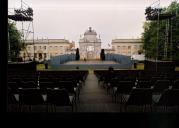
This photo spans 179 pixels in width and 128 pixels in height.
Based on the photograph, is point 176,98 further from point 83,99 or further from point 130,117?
point 83,99

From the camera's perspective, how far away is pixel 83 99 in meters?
9.90

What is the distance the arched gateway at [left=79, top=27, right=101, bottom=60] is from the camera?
204 feet

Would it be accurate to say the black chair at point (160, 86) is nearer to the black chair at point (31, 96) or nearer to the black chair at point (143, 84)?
the black chair at point (143, 84)

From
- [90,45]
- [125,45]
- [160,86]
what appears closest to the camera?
[160,86]

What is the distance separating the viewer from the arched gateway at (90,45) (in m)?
62.1

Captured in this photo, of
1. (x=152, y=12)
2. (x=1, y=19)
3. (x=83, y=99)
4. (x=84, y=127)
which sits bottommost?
(x=83, y=99)

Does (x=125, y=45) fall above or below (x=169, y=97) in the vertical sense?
above

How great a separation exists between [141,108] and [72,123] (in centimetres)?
494

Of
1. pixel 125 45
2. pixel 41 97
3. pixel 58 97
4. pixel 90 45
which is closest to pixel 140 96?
pixel 58 97

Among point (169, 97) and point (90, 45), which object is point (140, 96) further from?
point (90, 45)

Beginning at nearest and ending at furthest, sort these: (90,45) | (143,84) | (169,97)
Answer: (169,97)
(143,84)
(90,45)

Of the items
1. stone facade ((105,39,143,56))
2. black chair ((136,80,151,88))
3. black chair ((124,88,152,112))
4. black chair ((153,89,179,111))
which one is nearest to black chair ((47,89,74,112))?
black chair ((124,88,152,112))

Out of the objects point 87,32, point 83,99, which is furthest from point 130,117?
point 87,32

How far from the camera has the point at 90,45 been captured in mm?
63562
